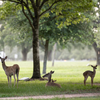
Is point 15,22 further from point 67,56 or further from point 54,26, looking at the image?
point 67,56

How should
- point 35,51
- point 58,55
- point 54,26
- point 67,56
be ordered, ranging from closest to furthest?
point 35,51 → point 54,26 → point 67,56 → point 58,55

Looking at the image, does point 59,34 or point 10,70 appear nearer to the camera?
point 10,70

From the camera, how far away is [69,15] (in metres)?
18.7

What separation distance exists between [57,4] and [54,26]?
130 inches

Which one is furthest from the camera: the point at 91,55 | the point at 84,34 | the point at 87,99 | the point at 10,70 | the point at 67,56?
the point at 67,56

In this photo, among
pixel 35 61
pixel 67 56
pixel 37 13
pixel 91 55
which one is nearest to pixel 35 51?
pixel 35 61

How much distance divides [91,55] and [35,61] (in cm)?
7781

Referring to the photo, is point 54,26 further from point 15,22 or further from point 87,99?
point 87,99

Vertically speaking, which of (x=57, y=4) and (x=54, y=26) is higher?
(x=57, y=4)

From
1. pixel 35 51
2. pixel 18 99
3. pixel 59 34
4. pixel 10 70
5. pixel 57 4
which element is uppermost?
pixel 57 4

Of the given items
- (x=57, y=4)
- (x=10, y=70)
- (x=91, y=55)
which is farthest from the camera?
(x=91, y=55)

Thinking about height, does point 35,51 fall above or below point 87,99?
above

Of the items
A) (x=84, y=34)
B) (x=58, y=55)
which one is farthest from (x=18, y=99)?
(x=58, y=55)

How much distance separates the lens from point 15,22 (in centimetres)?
2302
